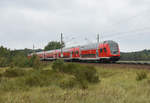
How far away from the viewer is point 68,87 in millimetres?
10352

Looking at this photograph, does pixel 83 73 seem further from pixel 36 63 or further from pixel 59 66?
pixel 36 63

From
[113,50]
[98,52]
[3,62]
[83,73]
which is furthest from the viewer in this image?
[3,62]

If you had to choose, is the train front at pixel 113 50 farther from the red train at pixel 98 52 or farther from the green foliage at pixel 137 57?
the green foliage at pixel 137 57

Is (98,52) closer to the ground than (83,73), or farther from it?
farther from it

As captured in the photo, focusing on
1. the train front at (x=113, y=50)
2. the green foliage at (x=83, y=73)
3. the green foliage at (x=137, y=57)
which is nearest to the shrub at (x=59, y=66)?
the green foliage at (x=83, y=73)

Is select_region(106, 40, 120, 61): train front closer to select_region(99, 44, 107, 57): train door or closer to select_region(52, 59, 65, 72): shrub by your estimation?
select_region(99, 44, 107, 57): train door

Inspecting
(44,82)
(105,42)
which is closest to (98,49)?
(105,42)

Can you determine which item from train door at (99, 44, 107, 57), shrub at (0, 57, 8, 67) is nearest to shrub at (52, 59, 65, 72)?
train door at (99, 44, 107, 57)

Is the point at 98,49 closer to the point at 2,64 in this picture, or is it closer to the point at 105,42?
the point at 105,42

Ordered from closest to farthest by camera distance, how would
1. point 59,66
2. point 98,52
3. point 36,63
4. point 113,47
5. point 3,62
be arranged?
point 59,66, point 113,47, point 98,52, point 36,63, point 3,62

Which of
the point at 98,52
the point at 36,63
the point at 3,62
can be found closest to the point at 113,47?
the point at 98,52

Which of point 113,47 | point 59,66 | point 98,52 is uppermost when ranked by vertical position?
point 113,47

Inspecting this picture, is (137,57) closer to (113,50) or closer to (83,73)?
(113,50)

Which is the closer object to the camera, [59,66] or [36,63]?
[59,66]
